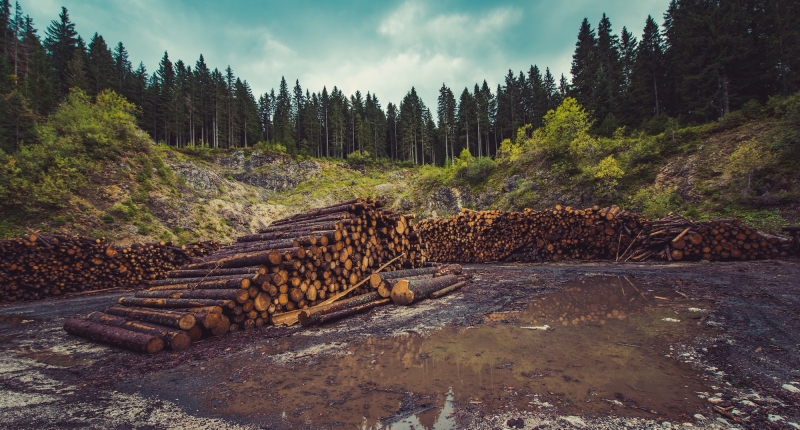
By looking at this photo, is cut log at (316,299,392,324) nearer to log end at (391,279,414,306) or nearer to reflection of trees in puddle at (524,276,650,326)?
log end at (391,279,414,306)

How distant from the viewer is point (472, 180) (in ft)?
109

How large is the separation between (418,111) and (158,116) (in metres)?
Answer: 46.4

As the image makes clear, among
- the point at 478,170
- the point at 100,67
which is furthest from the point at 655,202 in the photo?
the point at 100,67

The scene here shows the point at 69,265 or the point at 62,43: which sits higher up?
the point at 62,43

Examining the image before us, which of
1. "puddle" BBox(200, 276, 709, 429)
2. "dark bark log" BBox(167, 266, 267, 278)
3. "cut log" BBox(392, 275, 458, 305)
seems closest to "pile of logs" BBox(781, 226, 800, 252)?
"puddle" BBox(200, 276, 709, 429)

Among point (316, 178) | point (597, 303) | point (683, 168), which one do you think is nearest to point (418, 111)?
point (316, 178)

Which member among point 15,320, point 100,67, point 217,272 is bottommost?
point 15,320

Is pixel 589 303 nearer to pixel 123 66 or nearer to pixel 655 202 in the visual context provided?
pixel 655 202

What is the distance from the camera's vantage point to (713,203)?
17.3 m

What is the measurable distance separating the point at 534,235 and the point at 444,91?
55.7 meters

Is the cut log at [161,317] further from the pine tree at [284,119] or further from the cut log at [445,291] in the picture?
the pine tree at [284,119]

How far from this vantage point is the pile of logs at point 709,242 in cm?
1077

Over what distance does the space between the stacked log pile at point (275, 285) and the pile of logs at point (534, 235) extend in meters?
7.90

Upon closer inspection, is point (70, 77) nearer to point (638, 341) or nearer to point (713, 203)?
point (638, 341)
